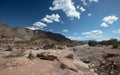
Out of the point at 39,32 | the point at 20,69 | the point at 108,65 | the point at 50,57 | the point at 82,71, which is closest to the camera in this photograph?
the point at 20,69

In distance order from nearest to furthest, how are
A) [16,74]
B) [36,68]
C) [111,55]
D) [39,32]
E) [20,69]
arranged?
[16,74] < [20,69] < [36,68] < [111,55] < [39,32]

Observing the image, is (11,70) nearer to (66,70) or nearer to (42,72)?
(42,72)

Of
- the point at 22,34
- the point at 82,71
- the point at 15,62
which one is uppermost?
the point at 22,34

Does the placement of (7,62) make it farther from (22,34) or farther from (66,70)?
(22,34)

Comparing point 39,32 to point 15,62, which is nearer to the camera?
point 15,62

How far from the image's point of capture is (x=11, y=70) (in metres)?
10.5

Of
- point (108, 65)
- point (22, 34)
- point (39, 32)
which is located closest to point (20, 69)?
point (108, 65)

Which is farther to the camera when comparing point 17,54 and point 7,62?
point 17,54

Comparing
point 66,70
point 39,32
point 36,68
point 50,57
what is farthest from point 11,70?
point 39,32

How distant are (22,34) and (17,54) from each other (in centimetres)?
11118

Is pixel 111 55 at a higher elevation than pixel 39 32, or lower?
lower

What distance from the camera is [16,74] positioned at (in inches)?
397

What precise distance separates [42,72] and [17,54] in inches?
160

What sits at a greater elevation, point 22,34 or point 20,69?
point 22,34
